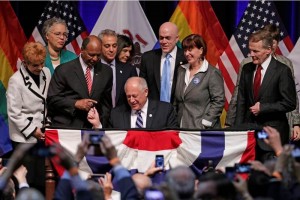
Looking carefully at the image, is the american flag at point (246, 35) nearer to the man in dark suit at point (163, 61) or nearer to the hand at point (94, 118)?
the man in dark suit at point (163, 61)

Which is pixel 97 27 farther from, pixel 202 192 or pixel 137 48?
pixel 202 192

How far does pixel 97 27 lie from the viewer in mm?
12547

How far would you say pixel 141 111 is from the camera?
399 inches

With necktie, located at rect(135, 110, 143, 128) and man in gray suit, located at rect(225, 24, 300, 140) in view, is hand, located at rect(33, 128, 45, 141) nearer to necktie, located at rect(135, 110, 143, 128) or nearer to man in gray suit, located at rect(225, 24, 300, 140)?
necktie, located at rect(135, 110, 143, 128)

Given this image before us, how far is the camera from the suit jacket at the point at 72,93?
10.4 meters

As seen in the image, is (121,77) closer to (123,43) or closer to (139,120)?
(123,43)

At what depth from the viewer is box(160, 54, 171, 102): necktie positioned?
10.9 m

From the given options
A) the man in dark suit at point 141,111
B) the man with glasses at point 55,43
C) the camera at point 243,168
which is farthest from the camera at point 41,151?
the man with glasses at point 55,43

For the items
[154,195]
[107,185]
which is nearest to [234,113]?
[107,185]

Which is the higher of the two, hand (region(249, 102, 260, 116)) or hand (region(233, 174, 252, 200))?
hand (region(249, 102, 260, 116))

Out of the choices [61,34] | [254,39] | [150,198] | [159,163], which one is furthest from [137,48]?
[150,198]

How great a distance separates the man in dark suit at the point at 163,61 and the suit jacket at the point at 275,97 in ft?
Result: 2.48

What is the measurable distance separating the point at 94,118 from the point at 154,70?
0.96m

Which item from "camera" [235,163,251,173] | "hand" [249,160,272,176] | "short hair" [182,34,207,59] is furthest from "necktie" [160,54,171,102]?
"hand" [249,160,272,176]
